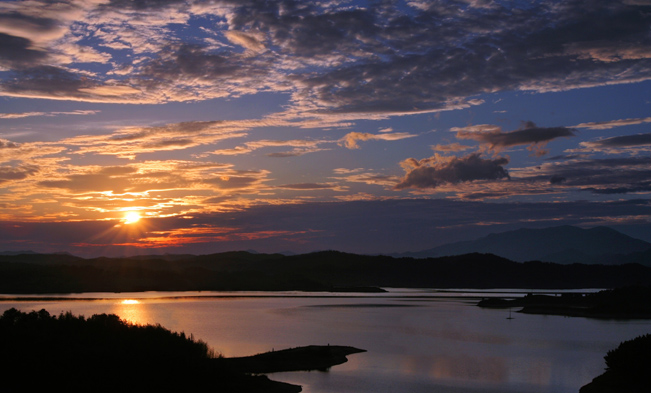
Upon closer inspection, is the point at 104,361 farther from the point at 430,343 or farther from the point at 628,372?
the point at 430,343

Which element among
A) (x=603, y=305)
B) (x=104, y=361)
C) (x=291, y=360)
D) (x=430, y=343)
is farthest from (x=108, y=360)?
(x=603, y=305)

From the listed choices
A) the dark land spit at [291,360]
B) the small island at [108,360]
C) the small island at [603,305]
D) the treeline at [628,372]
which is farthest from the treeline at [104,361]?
the small island at [603,305]

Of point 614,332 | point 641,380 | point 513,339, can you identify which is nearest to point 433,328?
point 513,339

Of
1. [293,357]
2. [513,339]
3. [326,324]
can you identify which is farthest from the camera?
[326,324]

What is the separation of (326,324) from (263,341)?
21.5m

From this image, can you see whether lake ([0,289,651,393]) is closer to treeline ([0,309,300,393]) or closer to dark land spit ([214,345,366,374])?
dark land spit ([214,345,366,374])

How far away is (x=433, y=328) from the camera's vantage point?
79.9m

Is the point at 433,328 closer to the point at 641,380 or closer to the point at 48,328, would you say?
the point at 641,380

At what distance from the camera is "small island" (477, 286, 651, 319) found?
102125 millimetres

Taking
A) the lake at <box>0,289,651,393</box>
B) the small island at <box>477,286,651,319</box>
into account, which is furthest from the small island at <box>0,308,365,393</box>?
the small island at <box>477,286,651,319</box>

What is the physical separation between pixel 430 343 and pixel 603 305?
2128 inches

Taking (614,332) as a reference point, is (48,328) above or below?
above

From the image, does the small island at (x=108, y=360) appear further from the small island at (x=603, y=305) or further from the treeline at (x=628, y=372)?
the small island at (x=603, y=305)

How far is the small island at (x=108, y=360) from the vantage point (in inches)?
1245
